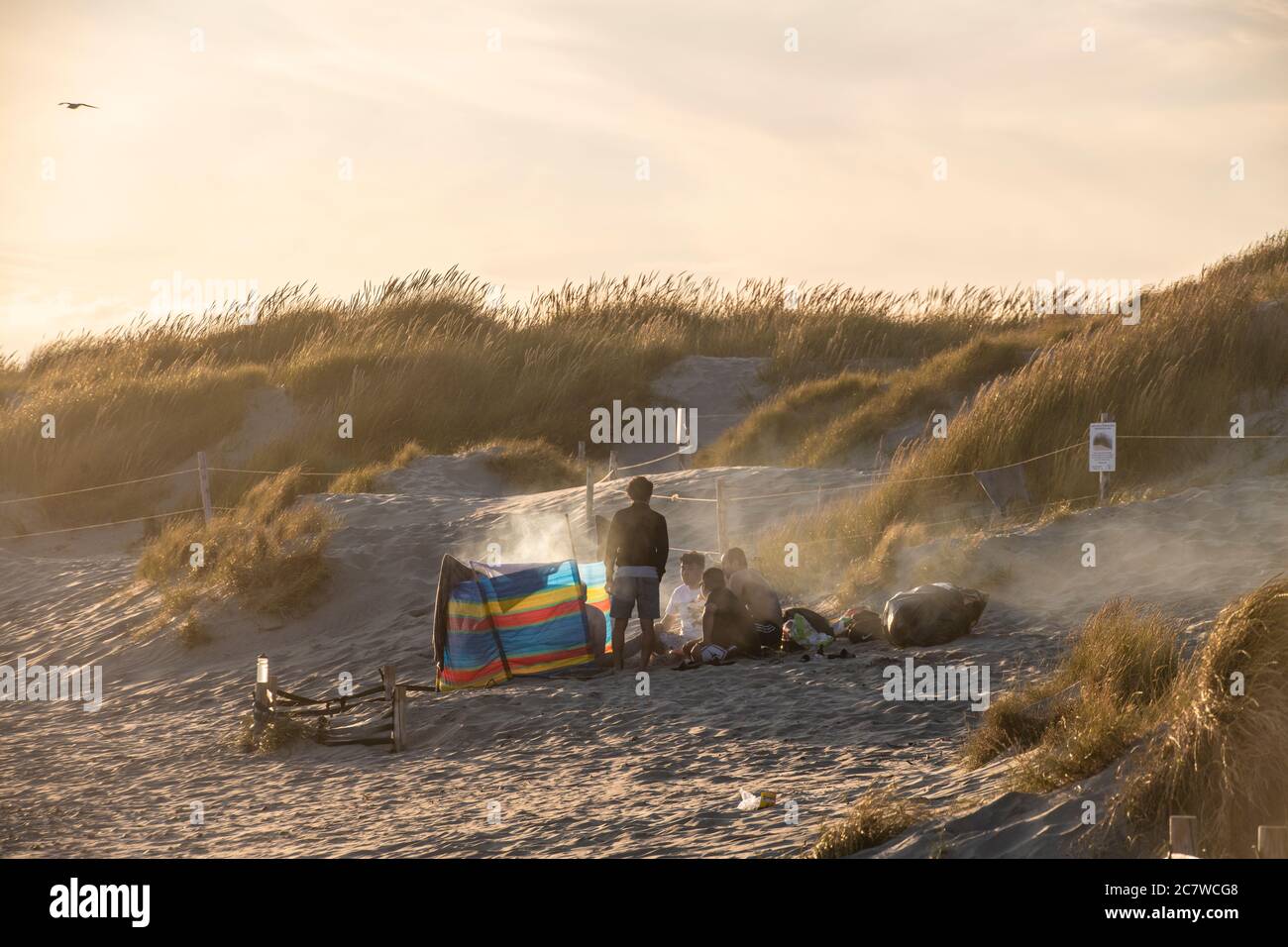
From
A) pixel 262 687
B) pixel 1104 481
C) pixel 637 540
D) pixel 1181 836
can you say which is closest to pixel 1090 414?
pixel 1104 481

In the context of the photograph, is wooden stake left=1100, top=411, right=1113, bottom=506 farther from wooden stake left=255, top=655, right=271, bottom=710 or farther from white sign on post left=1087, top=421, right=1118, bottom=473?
wooden stake left=255, top=655, right=271, bottom=710

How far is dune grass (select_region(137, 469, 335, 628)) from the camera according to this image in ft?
42.8

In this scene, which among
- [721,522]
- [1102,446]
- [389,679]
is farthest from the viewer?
[721,522]

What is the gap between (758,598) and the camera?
10055 millimetres

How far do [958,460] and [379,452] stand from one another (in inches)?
409

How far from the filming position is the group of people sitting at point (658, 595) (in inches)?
389

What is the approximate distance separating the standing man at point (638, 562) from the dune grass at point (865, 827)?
14.5ft

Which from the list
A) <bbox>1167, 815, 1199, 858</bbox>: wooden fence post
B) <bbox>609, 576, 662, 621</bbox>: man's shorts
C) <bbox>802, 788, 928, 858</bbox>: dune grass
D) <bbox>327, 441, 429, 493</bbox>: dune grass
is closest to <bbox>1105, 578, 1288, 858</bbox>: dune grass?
<bbox>1167, 815, 1199, 858</bbox>: wooden fence post

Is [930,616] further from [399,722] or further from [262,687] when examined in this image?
[262,687]

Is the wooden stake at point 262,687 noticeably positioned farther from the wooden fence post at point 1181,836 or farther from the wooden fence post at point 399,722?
the wooden fence post at point 1181,836

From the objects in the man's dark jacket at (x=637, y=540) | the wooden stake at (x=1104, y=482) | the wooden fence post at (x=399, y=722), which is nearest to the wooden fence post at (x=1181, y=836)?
the wooden fence post at (x=399, y=722)

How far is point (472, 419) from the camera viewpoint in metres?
22.6

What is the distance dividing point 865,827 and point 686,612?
17.2 feet
